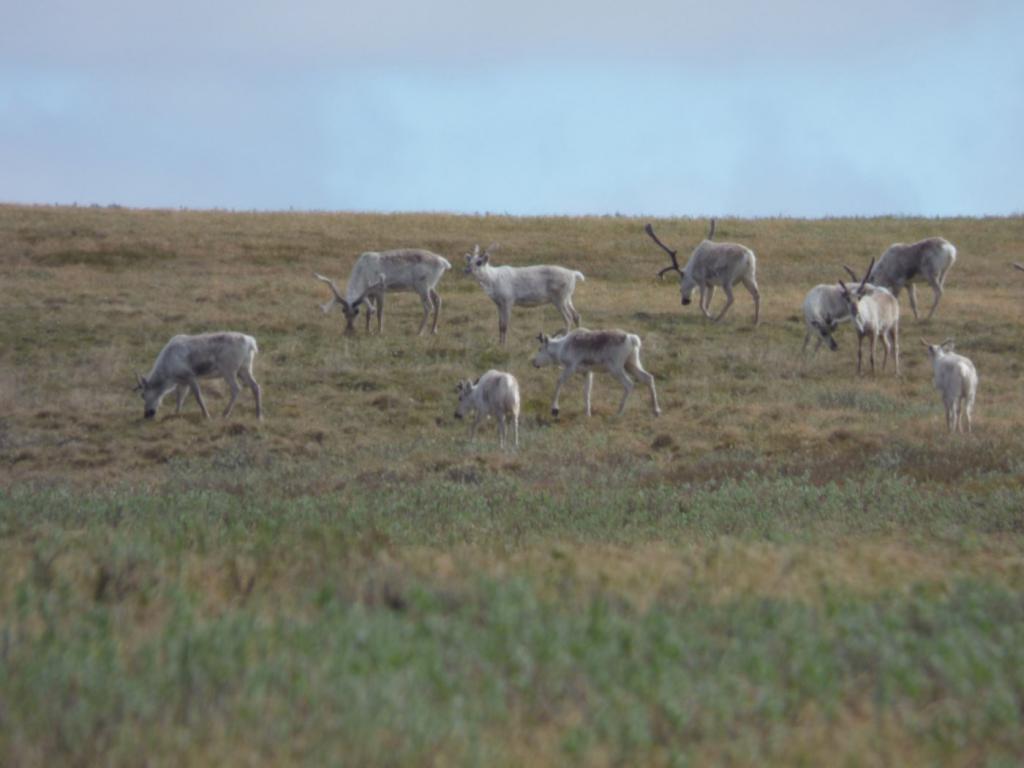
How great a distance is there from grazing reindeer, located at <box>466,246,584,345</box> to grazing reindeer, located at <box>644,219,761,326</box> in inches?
94.0

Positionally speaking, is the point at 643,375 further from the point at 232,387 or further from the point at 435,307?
the point at 435,307

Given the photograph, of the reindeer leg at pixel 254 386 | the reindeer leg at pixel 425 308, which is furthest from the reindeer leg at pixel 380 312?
the reindeer leg at pixel 254 386

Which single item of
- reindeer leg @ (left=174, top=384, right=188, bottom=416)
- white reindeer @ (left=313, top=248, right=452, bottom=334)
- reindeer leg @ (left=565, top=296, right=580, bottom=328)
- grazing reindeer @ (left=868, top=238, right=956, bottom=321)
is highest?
grazing reindeer @ (left=868, top=238, right=956, bottom=321)

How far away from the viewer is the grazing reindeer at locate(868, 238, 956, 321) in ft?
87.0

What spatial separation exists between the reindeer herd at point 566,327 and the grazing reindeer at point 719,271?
23mm

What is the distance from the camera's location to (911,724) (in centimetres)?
474

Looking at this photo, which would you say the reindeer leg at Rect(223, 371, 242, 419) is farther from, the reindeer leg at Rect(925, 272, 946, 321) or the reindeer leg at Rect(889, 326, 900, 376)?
the reindeer leg at Rect(925, 272, 946, 321)

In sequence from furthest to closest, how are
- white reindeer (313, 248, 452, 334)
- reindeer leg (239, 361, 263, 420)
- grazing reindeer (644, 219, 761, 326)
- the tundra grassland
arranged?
grazing reindeer (644, 219, 761, 326), white reindeer (313, 248, 452, 334), reindeer leg (239, 361, 263, 420), the tundra grassland

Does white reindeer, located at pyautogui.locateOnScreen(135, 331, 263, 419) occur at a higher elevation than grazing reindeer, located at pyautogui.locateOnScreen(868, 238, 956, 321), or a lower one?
lower

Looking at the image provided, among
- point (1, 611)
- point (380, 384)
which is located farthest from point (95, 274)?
point (1, 611)

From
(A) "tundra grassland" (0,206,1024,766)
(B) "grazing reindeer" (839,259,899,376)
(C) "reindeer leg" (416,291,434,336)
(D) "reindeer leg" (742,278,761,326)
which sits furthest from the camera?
(D) "reindeer leg" (742,278,761,326)

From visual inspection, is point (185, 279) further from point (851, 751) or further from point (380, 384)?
point (851, 751)

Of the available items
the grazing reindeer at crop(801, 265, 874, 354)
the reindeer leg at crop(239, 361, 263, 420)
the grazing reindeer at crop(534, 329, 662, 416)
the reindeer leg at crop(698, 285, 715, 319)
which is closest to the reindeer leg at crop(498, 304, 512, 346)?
the reindeer leg at crop(698, 285, 715, 319)

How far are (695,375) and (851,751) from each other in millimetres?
17252
